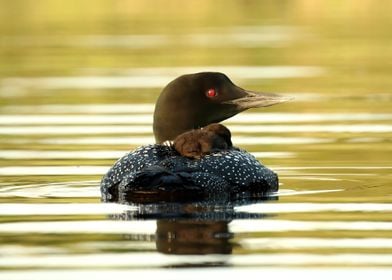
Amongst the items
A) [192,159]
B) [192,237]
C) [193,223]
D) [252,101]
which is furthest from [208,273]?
[252,101]

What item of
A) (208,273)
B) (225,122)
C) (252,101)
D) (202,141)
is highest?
(252,101)

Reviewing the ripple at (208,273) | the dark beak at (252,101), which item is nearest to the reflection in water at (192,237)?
the ripple at (208,273)

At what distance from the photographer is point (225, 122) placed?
15.0m

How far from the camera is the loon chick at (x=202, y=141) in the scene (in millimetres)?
10250

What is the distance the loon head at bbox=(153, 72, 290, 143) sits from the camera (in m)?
11.1

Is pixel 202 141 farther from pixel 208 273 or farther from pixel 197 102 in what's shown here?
pixel 208 273

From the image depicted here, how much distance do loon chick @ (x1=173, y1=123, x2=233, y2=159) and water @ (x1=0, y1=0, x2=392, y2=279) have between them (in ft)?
1.57

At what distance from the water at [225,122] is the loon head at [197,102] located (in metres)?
0.52

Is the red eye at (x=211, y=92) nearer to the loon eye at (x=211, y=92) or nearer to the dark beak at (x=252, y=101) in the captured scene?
the loon eye at (x=211, y=92)

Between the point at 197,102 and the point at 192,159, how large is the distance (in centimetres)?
118

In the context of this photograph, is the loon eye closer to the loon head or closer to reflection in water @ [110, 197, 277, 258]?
the loon head

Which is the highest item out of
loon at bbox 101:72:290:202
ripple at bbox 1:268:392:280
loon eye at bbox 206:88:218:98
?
loon eye at bbox 206:88:218:98

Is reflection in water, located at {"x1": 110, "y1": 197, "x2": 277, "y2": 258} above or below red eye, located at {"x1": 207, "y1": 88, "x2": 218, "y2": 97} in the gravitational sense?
below

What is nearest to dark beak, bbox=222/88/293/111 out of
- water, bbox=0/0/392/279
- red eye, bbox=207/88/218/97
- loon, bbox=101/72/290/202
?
loon, bbox=101/72/290/202
